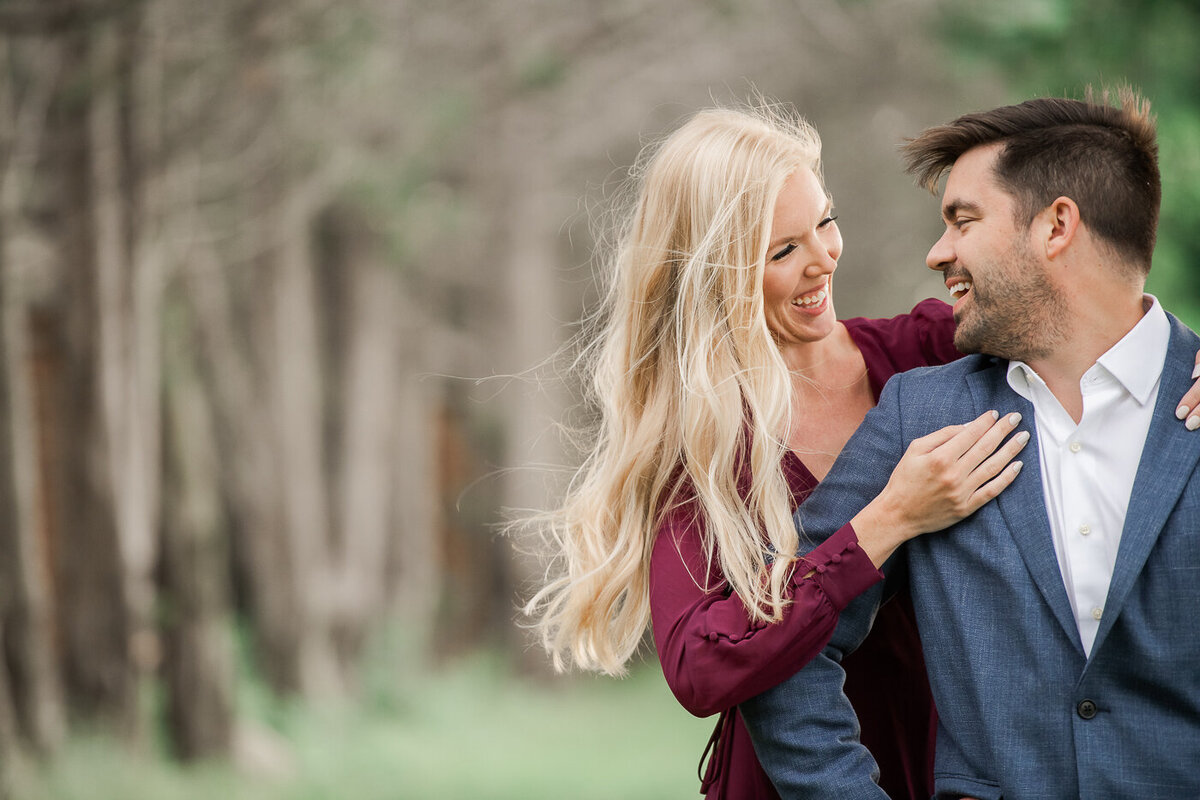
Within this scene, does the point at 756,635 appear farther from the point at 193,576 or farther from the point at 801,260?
the point at 193,576

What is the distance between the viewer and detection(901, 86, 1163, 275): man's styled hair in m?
1.82

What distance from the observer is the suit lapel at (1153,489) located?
160 centimetres

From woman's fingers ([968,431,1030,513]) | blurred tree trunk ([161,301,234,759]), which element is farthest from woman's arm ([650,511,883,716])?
blurred tree trunk ([161,301,234,759])

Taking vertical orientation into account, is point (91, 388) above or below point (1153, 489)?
above

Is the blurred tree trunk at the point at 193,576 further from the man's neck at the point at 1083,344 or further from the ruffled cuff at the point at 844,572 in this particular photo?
the man's neck at the point at 1083,344

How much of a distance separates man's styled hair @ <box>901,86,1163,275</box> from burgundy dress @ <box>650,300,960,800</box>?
0.61 meters

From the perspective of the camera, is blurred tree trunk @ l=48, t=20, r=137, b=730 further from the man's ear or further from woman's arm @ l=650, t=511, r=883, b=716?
the man's ear

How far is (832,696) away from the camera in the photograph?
1.89 metres

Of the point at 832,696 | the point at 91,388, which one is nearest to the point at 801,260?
the point at 832,696

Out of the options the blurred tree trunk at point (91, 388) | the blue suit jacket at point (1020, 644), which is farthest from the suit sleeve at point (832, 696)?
the blurred tree trunk at point (91, 388)

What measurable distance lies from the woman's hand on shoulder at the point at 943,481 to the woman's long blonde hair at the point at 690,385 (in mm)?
179

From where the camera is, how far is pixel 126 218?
5.54 m

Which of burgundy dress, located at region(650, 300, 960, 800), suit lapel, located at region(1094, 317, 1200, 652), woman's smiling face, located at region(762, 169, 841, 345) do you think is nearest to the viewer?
suit lapel, located at region(1094, 317, 1200, 652)

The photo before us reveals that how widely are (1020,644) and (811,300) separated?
798 mm
